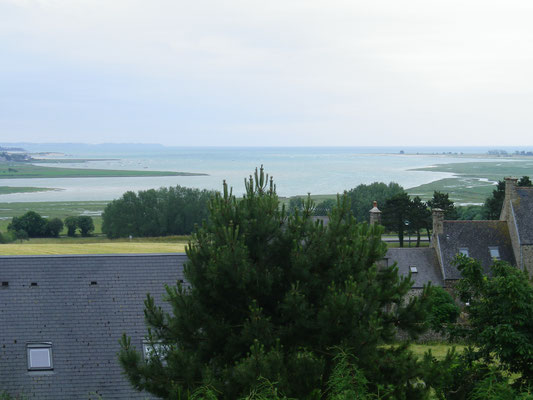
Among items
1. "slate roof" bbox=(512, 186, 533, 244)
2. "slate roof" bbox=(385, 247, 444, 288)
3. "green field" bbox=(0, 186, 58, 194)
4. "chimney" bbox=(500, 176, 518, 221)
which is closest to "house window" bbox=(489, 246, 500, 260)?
"slate roof" bbox=(512, 186, 533, 244)

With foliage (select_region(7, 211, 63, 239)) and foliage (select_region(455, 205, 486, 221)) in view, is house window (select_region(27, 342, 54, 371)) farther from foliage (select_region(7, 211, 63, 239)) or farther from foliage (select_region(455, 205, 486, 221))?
foliage (select_region(7, 211, 63, 239))

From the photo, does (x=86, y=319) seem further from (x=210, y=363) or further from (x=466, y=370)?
(x=466, y=370)

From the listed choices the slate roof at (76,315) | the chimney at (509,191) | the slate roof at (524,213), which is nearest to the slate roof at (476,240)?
the chimney at (509,191)

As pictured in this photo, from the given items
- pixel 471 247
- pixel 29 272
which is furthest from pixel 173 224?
pixel 29 272

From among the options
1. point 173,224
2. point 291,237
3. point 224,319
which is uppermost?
point 291,237

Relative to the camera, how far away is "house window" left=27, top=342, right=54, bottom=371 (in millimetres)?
15547

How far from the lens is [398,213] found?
60750 mm

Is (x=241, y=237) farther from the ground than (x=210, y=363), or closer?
farther from the ground

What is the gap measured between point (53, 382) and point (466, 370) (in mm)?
10211

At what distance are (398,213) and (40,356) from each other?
161 ft

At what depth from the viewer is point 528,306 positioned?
11.3 m

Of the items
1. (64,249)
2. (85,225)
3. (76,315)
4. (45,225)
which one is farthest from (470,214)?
(76,315)

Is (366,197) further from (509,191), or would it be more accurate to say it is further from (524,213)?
(524,213)

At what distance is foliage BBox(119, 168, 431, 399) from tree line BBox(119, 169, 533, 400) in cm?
2
